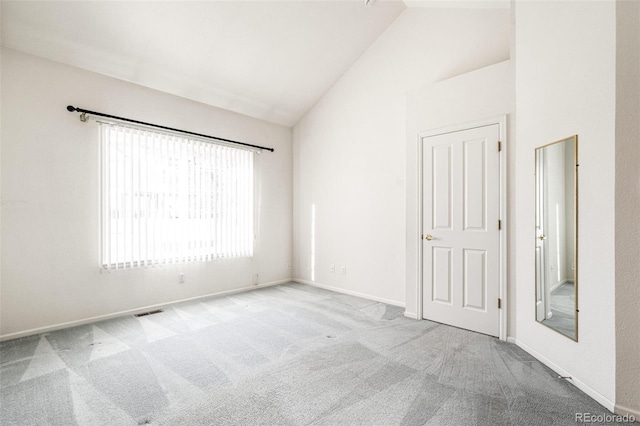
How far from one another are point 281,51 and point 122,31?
6.10 feet

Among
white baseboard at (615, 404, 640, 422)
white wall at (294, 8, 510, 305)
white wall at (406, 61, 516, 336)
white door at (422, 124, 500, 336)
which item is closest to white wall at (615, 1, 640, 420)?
white baseboard at (615, 404, 640, 422)

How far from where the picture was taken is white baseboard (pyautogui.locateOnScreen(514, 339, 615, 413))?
6.17 feet

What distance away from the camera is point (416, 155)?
3.62m

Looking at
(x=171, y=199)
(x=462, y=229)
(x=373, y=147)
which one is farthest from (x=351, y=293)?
(x=171, y=199)

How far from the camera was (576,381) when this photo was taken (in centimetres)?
213

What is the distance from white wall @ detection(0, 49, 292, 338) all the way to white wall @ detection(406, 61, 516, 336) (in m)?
3.23

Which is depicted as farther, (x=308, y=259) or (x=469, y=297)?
(x=308, y=259)

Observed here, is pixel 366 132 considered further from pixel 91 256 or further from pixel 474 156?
pixel 91 256

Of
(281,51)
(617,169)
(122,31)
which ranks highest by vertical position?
(281,51)

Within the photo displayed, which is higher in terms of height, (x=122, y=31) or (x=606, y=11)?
(x=122, y=31)

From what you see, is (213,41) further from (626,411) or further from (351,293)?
(626,411)

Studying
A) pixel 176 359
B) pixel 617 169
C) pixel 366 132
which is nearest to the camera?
pixel 617 169

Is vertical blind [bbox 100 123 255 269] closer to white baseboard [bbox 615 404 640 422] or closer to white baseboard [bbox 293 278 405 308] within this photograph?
white baseboard [bbox 293 278 405 308]

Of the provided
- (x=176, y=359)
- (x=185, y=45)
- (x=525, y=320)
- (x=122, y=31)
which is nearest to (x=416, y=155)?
(x=525, y=320)
